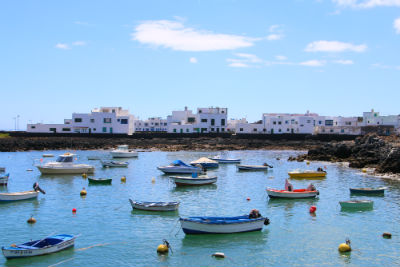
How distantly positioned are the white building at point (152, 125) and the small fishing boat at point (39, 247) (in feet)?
447

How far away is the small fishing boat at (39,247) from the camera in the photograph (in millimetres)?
22062

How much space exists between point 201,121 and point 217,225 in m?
108

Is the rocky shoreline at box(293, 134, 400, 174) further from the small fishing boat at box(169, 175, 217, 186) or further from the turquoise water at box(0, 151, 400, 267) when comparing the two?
the small fishing boat at box(169, 175, 217, 186)

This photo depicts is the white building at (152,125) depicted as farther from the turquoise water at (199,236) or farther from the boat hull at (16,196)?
the boat hull at (16,196)

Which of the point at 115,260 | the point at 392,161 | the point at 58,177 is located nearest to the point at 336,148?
the point at 392,161

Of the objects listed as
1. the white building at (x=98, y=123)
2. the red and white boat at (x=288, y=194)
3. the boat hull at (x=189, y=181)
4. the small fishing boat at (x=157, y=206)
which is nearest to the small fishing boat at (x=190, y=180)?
the boat hull at (x=189, y=181)

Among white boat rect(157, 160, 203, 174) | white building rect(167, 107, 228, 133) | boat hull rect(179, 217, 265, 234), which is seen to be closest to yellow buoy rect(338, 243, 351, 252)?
boat hull rect(179, 217, 265, 234)

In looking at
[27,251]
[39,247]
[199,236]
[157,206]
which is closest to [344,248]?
[199,236]

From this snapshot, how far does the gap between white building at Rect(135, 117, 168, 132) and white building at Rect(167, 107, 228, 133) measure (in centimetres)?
2026

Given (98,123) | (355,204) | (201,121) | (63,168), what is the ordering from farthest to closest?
(201,121) → (98,123) → (63,168) → (355,204)

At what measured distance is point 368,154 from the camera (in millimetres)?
67562

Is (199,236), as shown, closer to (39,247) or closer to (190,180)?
(39,247)

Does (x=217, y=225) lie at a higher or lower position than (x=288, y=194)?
lower

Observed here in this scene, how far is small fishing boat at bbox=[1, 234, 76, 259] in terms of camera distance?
22062 mm
